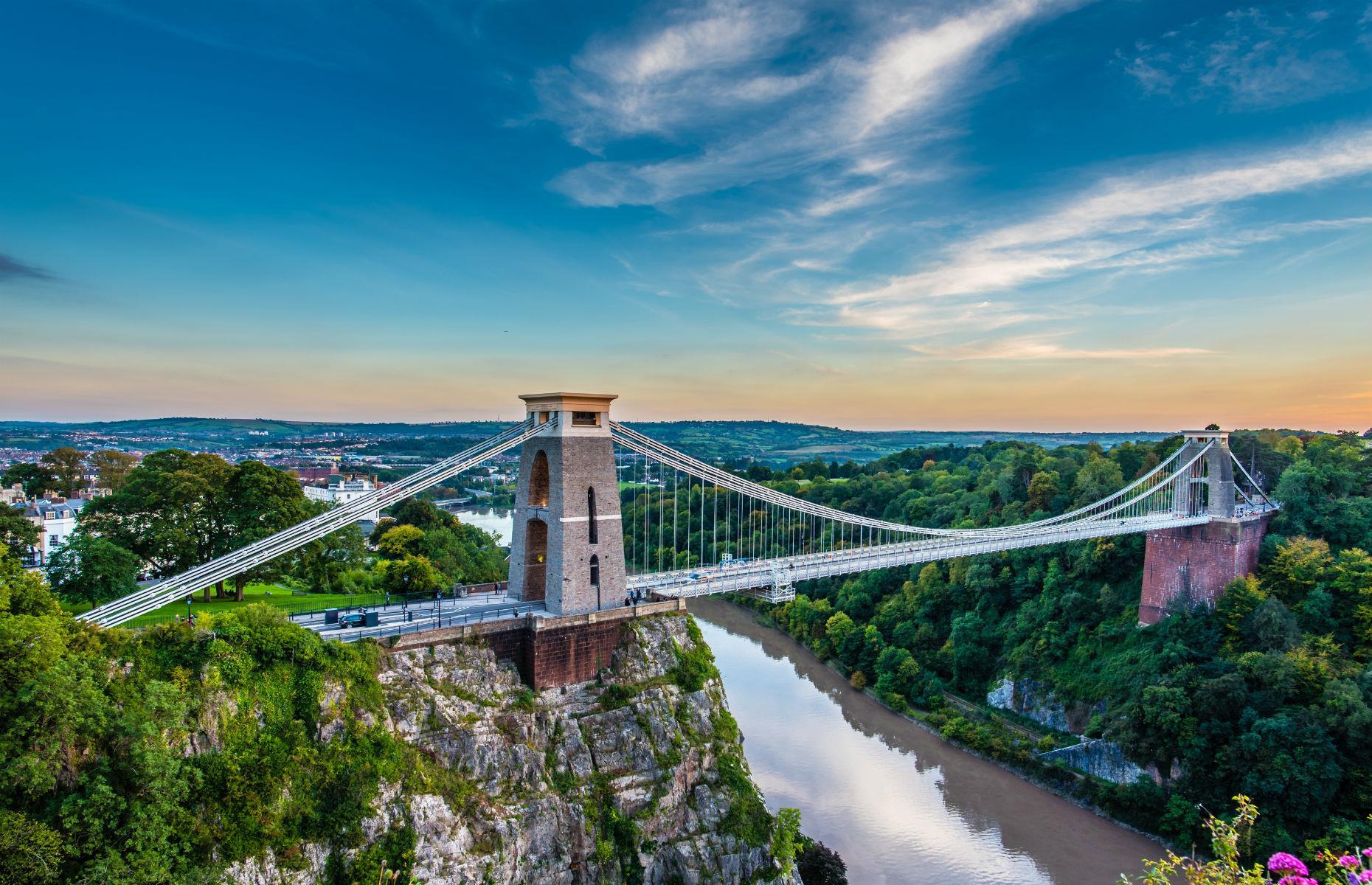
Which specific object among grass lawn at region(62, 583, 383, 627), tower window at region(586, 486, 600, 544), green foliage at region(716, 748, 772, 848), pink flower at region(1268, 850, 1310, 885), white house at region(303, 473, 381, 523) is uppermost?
tower window at region(586, 486, 600, 544)

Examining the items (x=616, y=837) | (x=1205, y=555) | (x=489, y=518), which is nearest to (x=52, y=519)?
(x=616, y=837)

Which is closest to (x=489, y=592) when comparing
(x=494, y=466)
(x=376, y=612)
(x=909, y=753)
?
(x=376, y=612)

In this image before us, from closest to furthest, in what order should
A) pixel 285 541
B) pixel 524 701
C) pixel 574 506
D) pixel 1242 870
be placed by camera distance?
pixel 1242 870, pixel 524 701, pixel 285 541, pixel 574 506

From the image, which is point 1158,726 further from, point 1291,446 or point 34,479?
point 34,479

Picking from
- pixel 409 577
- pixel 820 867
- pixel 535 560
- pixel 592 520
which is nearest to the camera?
pixel 592 520

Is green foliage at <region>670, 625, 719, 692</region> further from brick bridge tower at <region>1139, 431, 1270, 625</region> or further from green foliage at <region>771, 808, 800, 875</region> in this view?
brick bridge tower at <region>1139, 431, 1270, 625</region>

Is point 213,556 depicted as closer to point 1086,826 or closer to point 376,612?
point 376,612

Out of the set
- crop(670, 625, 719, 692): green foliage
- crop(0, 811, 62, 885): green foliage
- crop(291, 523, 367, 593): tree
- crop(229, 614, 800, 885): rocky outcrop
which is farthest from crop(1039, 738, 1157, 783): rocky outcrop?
crop(0, 811, 62, 885): green foliage
